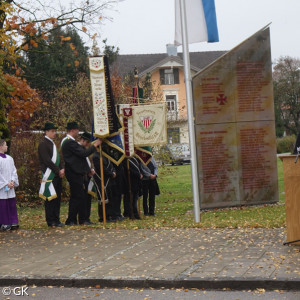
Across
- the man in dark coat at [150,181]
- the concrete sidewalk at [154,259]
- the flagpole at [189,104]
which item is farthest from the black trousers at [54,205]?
the man in dark coat at [150,181]

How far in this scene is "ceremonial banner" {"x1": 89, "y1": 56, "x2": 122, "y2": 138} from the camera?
1311 cm

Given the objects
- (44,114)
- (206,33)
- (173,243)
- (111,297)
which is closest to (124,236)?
(173,243)

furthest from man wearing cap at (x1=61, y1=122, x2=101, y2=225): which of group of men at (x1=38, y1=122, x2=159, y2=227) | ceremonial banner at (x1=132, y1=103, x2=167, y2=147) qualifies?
ceremonial banner at (x1=132, y1=103, x2=167, y2=147)

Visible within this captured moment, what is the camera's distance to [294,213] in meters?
9.54

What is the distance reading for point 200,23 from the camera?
46.1 ft

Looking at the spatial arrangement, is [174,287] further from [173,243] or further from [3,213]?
[3,213]

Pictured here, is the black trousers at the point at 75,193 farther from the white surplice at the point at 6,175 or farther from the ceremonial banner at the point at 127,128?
the ceremonial banner at the point at 127,128

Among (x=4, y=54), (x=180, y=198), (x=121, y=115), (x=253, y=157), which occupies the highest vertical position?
(x=4, y=54)

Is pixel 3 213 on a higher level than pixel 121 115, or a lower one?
lower

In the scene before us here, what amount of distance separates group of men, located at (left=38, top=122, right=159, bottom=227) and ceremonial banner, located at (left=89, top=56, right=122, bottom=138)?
0.33 metres

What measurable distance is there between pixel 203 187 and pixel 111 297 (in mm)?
10305

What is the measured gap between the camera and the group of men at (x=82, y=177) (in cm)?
1327

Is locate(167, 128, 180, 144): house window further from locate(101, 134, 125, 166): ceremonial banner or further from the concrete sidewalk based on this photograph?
the concrete sidewalk

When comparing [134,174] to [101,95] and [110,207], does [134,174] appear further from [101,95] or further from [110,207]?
[101,95]
